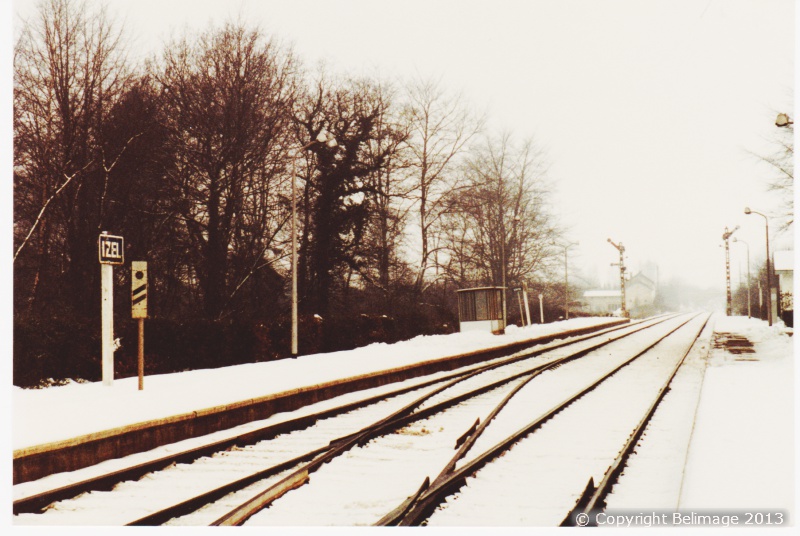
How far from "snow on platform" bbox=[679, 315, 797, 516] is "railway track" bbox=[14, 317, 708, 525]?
2.03 m

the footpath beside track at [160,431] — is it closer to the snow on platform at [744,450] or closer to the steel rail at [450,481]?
the steel rail at [450,481]

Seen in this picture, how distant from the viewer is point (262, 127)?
66.0 ft

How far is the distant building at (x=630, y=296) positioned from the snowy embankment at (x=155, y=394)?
67.8 meters

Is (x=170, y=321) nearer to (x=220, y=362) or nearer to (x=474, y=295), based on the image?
(x=220, y=362)

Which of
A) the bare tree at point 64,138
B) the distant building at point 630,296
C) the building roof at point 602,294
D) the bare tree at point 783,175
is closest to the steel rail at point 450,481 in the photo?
the bare tree at point 783,175

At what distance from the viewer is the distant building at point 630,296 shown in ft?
307

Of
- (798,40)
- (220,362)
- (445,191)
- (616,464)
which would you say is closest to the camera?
(616,464)

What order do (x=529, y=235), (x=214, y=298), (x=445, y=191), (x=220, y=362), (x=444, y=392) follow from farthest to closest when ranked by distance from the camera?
Answer: 1. (x=529, y=235)
2. (x=445, y=191)
3. (x=214, y=298)
4. (x=220, y=362)
5. (x=444, y=392)

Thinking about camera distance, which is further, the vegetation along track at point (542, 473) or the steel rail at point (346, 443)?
the vegetation along track at point (542, 473)

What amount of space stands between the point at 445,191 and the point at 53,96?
18.4 metres

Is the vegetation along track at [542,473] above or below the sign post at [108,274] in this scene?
below

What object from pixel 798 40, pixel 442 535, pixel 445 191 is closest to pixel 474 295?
pixel 445 191

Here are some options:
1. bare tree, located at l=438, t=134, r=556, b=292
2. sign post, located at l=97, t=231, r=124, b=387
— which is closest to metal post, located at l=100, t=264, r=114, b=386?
sign post, located at l=97, t=231, r=124, b=387

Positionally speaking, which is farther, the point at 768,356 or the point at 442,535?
the point at 768,356
